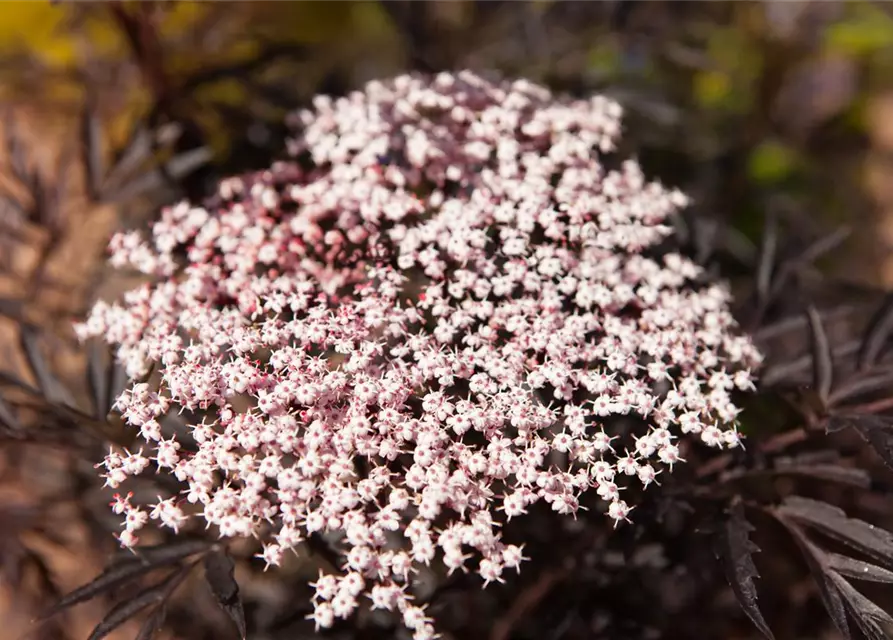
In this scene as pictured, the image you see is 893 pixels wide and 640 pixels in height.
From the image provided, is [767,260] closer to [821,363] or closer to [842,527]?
[821,363]

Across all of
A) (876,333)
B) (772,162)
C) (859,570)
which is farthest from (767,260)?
(772,162)

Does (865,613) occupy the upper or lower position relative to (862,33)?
lower

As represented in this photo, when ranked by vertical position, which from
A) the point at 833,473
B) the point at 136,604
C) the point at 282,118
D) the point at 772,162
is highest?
the point at 772,162

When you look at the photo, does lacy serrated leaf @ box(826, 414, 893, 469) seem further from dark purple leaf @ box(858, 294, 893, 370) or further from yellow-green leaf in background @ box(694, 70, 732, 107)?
yellow-green leaf in background @ box(694, 70, 732, 107)

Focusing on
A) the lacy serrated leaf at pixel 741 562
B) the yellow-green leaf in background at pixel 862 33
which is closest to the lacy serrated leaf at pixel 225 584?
the lacy serrated leaf at pixel 741 562

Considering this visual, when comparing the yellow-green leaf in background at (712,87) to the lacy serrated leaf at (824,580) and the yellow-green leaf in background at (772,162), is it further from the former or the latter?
the lacy serrated leaf at (824,580)

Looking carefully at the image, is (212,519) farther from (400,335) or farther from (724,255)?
(724,255)

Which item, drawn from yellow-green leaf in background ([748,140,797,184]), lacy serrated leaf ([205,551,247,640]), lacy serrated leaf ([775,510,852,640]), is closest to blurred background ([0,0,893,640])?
yellow-green leaf in background ([748,140,797,184])
